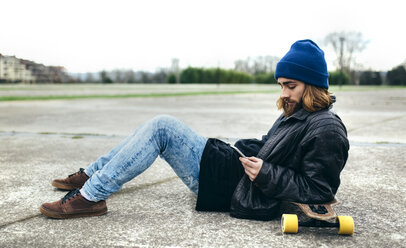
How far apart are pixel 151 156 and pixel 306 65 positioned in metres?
1.01

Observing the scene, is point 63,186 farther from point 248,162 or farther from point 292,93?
→ point 292,93

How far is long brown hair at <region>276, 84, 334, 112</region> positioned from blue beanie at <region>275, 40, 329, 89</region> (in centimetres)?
4

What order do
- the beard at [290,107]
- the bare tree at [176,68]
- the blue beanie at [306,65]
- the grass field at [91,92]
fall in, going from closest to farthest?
the blue beanie at [306,65]
the beard at [290,107]
the grass field at [91,92]
the bare tree at [176,68]

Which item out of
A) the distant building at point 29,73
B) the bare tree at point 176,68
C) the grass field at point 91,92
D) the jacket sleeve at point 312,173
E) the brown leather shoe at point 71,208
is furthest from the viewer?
the bare tree at point 176,68

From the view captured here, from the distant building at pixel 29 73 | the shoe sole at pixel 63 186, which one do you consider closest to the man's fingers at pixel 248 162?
the shoe sole at pixel 63 186

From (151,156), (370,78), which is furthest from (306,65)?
(370,78)

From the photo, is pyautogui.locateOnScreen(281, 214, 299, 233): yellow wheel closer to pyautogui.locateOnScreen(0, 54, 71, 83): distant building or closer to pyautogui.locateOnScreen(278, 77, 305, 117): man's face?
pyautogui.locateOnScreen(278, 77, 305, 117): man's face

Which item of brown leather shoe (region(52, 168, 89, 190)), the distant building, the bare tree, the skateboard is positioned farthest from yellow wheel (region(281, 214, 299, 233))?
the bare tree

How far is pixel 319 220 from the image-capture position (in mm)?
2053

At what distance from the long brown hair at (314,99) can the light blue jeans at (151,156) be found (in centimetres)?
68

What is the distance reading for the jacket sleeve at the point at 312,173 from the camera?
1.88 m

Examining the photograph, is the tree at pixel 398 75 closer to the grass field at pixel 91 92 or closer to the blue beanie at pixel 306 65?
the grass field at pixel 91 92

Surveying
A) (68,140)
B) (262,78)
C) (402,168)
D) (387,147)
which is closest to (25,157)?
Result: (68,140)

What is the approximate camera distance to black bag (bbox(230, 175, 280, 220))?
213 centimetres
